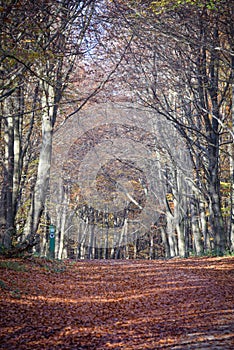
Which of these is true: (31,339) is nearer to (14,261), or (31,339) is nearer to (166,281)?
(166,281)

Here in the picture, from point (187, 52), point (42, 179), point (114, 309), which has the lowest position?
point (114, 309)

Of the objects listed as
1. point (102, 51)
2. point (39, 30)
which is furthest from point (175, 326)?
point (102, 51)

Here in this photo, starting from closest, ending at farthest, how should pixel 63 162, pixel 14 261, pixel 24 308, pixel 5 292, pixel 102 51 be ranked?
pixel 24 308 → pixel 5 292 → pixel 14 261 → pixel 102 51 → pixel 63 162

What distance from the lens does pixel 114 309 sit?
7785 millimetres

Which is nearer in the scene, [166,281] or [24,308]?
[24,308]

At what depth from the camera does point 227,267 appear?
13.0 meters

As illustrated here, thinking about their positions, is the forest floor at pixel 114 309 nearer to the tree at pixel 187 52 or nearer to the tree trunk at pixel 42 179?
the tree trunk at pixel 42 179

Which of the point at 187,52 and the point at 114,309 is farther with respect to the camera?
the point at 187,52

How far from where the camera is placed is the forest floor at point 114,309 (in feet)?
17.8

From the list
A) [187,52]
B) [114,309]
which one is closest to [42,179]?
[187,52]

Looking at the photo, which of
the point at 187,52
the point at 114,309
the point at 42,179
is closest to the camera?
the point at 114,309

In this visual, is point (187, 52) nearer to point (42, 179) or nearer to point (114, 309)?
point (42, 179)

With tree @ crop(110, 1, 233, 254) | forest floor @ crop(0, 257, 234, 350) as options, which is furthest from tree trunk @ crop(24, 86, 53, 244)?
tree @ crop(110, 1, 233, 254)

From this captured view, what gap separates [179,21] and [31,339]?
10453 millimetres
